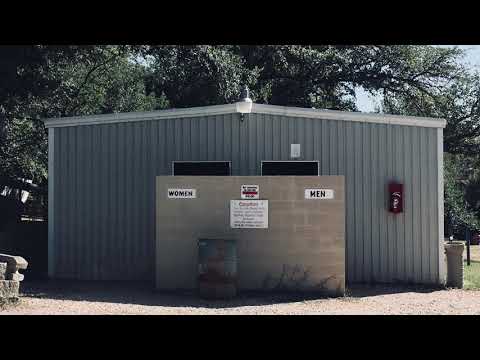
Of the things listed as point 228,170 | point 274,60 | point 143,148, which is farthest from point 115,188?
point 274,60

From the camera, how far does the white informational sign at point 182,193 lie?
36.2ft

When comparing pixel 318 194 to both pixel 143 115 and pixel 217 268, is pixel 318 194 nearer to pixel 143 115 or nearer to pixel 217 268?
pixel 217 268

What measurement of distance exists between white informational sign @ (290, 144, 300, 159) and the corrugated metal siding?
77 mm

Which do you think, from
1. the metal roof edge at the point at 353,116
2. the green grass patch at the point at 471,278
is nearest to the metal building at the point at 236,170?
the metal roof edge at the point at 353,116

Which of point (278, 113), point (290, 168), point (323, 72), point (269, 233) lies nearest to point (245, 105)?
point (278, 113)

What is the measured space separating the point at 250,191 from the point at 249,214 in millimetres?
378

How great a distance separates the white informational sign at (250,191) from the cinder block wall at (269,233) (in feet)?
0.27

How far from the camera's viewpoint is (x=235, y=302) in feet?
33.0

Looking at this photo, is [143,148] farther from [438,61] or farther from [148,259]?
[438,61]

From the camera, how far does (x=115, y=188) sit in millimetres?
12773

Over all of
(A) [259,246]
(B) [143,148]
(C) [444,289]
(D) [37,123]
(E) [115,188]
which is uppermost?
(D) [37,123]

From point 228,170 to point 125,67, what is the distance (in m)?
13.4

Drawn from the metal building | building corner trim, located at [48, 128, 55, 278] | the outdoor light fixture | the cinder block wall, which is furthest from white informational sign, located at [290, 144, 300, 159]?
building corner trim, located at [48, 128, 55, 278]
